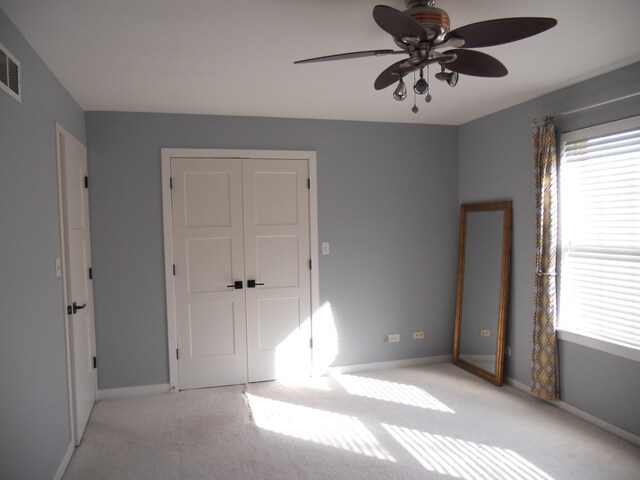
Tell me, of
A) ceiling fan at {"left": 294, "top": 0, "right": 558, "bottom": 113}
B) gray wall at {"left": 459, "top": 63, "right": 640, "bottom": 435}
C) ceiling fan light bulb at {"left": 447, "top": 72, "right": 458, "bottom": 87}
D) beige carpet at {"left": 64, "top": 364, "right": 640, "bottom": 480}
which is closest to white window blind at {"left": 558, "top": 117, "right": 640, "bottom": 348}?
gray wall at {"left": 459, "top": 63, "right": 640, "bottom": 435}

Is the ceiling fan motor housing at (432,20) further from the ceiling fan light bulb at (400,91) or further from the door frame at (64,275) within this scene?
the door frame at (64,275)

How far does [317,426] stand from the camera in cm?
313

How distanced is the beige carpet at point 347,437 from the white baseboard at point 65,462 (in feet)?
0.13

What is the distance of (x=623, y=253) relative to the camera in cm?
284

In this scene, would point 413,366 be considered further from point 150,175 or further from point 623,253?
point 150,175

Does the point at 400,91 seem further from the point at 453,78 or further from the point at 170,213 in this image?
the point at 170,213

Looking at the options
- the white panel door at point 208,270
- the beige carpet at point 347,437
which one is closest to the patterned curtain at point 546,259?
the beige carpet at point 347,437

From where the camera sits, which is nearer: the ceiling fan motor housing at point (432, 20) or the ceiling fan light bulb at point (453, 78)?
the ceiling fan motor housing at point (432, 20)

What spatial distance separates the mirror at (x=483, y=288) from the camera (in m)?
3.83

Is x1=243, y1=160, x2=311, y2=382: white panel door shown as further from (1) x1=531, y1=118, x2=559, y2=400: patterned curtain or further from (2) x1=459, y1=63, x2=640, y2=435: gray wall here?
(1) x1=531, y1=118, x2=559, y2=400: patterned curtain

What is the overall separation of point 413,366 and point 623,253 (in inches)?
89.2

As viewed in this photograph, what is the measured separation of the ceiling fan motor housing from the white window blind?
69.9 inches

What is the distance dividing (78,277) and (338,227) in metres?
2.27

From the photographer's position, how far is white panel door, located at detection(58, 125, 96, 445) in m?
2.79
